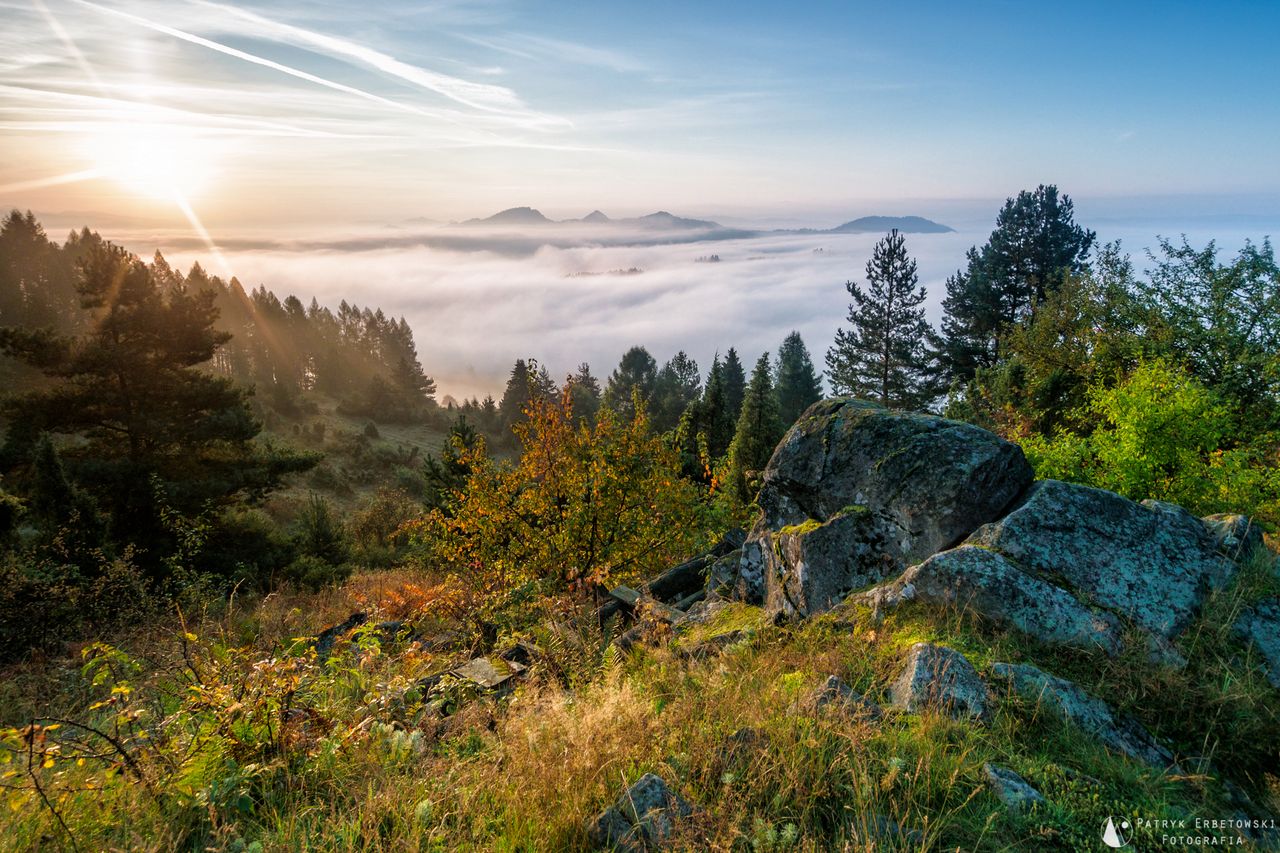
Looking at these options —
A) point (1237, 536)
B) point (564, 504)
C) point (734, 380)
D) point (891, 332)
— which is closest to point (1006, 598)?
→ point (1237, 536)

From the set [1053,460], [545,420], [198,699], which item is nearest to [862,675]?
[198,699]

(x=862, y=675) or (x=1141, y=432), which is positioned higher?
(x=1141, y=432)

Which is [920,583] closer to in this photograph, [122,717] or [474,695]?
[474,695]

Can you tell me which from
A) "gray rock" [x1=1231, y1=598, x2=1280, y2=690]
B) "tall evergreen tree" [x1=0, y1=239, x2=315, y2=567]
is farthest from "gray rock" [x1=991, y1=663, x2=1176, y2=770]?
"tall evergreen tree" [x1=0, y1=239, x2=315, y2=567]

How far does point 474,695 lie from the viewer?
636 centimetres

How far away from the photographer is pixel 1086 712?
15.1 feet

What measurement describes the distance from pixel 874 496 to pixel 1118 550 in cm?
251

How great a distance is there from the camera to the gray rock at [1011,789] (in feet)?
11.8

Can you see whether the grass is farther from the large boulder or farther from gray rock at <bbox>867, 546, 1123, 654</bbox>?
the large boulder

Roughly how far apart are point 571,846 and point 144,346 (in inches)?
896

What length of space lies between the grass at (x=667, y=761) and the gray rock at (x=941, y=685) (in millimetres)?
171

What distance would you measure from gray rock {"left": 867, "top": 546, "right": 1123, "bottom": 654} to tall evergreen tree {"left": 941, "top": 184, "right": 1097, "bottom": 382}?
40.2 m

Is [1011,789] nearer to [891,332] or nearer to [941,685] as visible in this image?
[941,685]

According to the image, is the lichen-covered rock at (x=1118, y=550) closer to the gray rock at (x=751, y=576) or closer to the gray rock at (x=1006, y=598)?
the gray rock at (x=1006, y=598)
